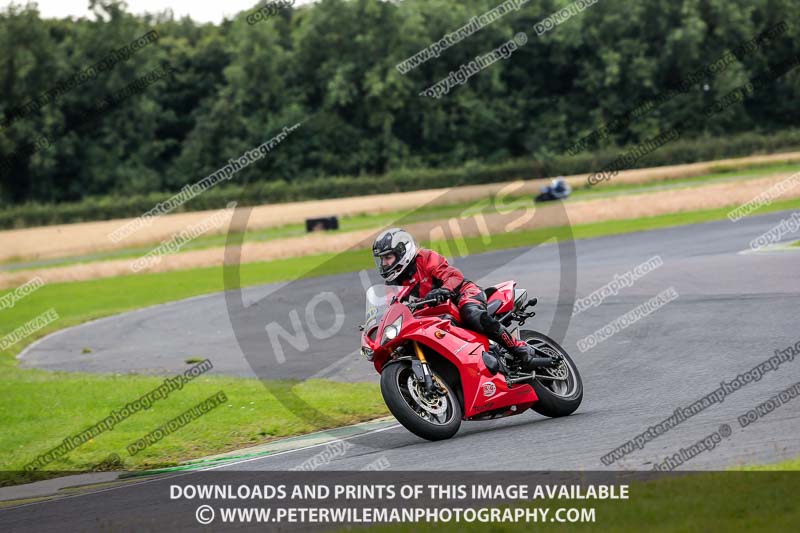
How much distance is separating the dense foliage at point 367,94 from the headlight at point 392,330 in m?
60.4

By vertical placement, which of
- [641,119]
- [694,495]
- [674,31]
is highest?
[694,495]

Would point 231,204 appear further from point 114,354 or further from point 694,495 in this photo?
point 694,495

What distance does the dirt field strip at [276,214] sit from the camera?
50688 millimetres

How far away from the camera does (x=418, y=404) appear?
846 centimetres

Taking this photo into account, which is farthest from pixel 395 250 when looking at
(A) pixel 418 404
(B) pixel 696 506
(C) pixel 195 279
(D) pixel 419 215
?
(D) pixel 419 215

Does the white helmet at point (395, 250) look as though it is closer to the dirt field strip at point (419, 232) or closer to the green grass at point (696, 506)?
the green grass at point (696, 506)

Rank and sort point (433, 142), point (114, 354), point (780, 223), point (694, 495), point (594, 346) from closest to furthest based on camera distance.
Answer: point (694, 495)
point (594, 346)
point (114, 354)
point (780, 223)
point (433, 142)

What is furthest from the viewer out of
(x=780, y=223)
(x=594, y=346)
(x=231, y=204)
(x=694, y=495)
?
(x=231, y=204)

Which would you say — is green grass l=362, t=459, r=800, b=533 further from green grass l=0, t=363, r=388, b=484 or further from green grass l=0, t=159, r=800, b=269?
green grass l=0, t=159, r=800, b=269

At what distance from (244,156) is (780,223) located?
4814 centimetres

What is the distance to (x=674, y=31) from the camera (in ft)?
241

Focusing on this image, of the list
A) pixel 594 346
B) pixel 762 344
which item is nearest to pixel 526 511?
pixel 762 344

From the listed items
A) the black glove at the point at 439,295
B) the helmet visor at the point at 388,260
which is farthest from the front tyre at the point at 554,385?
the helmet visor at the point at 388,260

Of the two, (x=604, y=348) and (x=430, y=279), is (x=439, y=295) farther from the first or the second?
(x=604, y=348)
